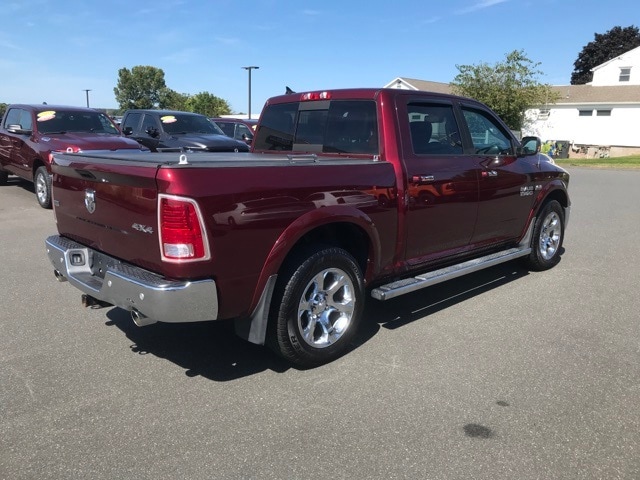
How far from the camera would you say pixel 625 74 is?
43.7 metres

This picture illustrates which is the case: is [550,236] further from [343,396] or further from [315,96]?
[343,396]

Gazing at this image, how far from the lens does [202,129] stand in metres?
12.4

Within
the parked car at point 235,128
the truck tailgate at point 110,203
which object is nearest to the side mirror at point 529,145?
the truck tailgate at point 110,203

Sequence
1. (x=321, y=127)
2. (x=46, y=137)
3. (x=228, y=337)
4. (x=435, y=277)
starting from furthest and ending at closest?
(x=46, y=137) → (x=321, y=127) → (x=435, y=277) → (x=228, y=337)

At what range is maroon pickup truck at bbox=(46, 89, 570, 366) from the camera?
3.07m

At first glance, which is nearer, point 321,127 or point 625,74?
point 321,127

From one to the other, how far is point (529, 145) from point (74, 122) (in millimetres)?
8350

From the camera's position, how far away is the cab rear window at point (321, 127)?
14.5ft

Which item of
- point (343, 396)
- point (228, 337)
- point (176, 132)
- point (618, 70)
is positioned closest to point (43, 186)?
point (176, 132)

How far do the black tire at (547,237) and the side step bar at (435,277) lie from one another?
0.54 metres

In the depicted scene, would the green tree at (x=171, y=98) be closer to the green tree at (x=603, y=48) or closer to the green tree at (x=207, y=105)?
the green tree at (x=207, y=105)

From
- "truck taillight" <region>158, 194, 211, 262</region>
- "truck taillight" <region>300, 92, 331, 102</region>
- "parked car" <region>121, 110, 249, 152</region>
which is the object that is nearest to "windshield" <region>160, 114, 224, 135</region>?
"parked car" <region>121, 110, 249, 152</region>

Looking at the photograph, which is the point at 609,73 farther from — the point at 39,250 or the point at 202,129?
the point at 39,250

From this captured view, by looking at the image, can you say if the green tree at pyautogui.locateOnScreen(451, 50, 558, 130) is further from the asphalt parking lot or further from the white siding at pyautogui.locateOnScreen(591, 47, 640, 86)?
the asphalt parking lot
